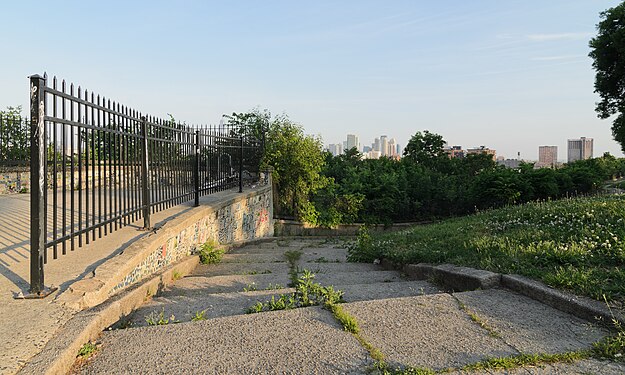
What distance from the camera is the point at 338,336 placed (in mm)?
2711

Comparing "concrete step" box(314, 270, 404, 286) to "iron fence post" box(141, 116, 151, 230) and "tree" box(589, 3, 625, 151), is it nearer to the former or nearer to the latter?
"iron fence post" box(141, 116, 151, 230)

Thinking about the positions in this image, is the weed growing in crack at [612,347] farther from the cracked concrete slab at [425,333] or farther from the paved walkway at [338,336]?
the cracked concrete slab at [425,333]

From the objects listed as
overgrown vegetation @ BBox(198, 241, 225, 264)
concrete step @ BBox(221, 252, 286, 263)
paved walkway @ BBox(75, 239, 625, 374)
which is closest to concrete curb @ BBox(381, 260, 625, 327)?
paved walkway @ BBox(75, 239, 625, 374)

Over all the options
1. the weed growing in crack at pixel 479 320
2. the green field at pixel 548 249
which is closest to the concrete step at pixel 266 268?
the green field at pixel 548 249

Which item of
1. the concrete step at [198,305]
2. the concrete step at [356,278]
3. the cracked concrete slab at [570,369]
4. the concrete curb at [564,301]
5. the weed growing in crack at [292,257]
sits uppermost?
the concrete curb at [564,301]

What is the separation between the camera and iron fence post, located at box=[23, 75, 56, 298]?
302cm

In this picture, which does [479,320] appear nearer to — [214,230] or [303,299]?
[303,299]

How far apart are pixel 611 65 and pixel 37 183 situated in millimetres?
26142

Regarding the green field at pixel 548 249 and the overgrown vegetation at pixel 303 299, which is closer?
the overgrown vegetation at pixel 303 299

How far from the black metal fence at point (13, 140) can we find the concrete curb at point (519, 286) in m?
11.2

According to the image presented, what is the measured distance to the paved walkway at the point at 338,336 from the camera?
235 cm

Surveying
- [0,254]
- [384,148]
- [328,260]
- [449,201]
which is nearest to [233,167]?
[328,260]

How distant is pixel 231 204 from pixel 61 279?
5.70 metres

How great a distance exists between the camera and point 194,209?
7145 millimetres
